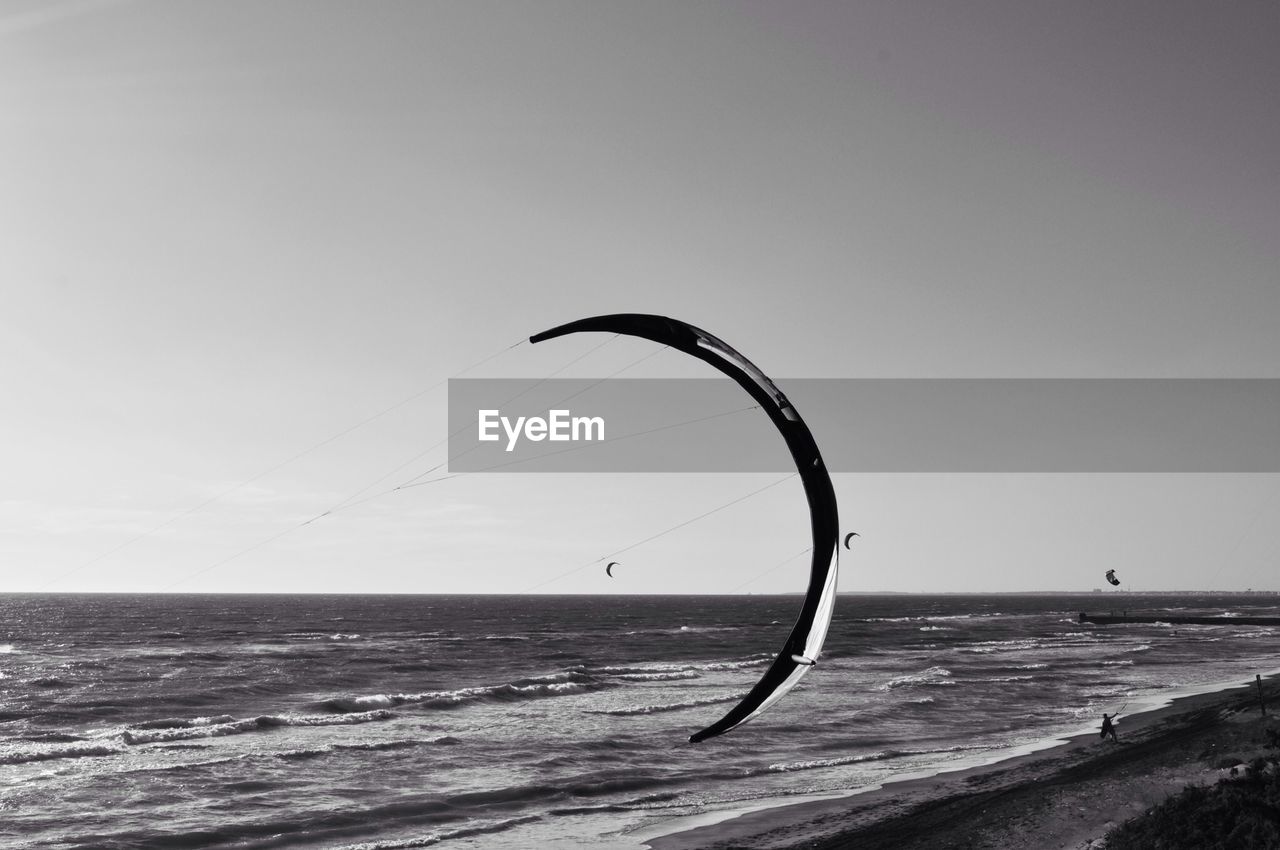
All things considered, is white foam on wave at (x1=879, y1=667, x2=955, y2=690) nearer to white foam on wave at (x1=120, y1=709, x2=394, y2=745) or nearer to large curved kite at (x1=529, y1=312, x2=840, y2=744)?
white foam on wave at (x1=120, y1=709, x2=394, y2=745)

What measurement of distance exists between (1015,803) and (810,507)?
13253 mm

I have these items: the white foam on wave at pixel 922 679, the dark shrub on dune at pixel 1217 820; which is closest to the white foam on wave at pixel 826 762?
the dark shrub on dune at pixel 1217 820

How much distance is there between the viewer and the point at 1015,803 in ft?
65.0

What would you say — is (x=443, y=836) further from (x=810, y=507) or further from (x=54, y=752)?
(x=54, y=752)

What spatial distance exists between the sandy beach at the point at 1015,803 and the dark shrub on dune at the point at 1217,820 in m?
2.01

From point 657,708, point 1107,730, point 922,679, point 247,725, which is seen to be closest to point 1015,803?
point 1107,730

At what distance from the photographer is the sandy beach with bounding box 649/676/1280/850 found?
17.4m

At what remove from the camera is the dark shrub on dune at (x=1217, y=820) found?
12.4 meters

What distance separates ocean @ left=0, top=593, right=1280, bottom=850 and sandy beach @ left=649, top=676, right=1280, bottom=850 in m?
1.53

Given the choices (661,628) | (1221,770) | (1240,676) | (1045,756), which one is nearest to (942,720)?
(1045,756)

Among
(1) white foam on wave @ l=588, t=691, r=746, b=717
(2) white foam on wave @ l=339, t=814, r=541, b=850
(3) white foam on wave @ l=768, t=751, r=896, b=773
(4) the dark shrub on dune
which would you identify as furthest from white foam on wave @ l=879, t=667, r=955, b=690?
(4) the dark shrub on dune

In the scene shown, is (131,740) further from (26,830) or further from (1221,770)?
(1221,770)

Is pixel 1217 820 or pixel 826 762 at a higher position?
pixel 1217 820

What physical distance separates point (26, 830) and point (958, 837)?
19.7 metres
